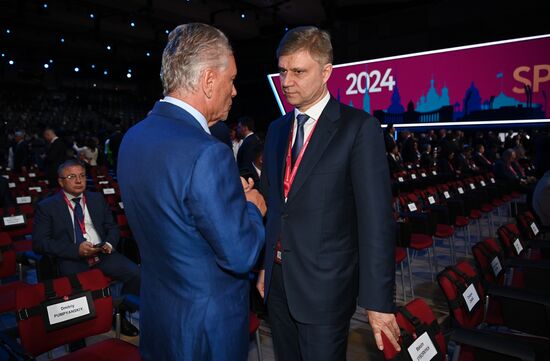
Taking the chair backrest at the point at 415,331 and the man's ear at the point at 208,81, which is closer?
the man's ear at the point at 208,81

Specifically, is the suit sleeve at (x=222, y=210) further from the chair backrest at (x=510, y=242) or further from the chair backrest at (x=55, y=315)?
the chair backrest at (x=510, y=242)

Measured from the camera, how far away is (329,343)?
55.1 inches

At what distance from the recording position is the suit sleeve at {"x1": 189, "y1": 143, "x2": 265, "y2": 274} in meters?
1.02

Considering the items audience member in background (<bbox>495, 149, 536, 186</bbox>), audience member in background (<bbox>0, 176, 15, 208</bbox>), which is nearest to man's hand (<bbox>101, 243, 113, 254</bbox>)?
audience member in background (<bbox>0, 176, 15, 208</bbox>)

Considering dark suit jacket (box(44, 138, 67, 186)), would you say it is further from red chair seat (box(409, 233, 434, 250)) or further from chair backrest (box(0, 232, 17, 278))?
red chair seat (box(409, 233, 434, 250))

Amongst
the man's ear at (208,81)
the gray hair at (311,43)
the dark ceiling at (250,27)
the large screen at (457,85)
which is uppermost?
the dark ceiling at (250,27)

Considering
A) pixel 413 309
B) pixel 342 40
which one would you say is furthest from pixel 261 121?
pixel 413 309

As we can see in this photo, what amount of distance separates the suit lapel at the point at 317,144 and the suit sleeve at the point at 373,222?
10cm

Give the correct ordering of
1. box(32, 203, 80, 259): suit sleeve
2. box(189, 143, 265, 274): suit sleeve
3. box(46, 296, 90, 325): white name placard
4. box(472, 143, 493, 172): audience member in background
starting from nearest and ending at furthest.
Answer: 1. box(189, 143, 265, 274): suit sleeve
2. box(46, 296, 90, 325): white name placard
3. box(32, 203, 80, 259): suit sleeve
4. box(472, 143, 493, 172): audience member in background

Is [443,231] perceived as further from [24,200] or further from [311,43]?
[24,200]

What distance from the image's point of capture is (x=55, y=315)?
1.93m

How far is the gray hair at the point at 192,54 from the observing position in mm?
1102

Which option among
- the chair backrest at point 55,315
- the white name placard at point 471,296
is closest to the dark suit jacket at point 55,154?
the chair backrest at point 55,315

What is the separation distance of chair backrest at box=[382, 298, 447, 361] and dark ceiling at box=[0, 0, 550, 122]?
35.6 ft
